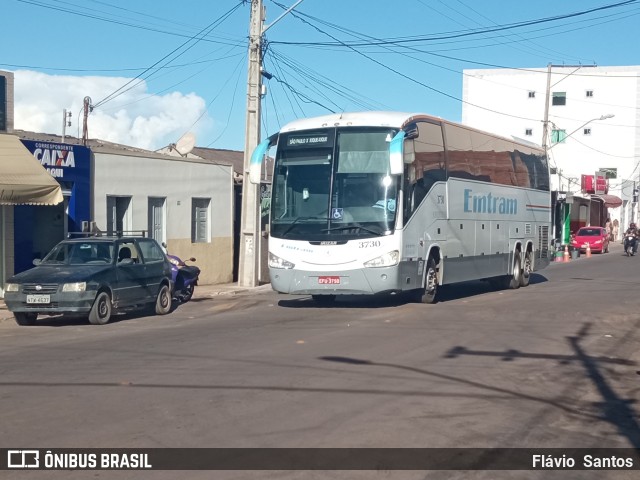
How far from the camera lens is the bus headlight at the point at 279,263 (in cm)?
1712

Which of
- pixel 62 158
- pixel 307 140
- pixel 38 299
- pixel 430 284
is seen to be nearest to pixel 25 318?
pixel 38 299

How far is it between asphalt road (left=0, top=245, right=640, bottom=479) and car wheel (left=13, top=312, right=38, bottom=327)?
1.83 feet

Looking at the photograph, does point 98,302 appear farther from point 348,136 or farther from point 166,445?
point 166,445

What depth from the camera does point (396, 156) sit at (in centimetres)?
1599

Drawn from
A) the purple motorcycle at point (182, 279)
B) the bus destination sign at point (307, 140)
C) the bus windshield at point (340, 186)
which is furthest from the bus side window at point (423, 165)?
the purple motorcycle at point (182, 279)

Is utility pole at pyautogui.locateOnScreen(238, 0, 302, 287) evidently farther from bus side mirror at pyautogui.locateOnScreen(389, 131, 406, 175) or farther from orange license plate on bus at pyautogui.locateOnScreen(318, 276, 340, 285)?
bus side mirror at pyautogui.locateOnScreen(389, 131, 406, 175)

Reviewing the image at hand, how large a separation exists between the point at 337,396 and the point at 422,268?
9280mm

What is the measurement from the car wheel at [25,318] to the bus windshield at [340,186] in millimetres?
5172

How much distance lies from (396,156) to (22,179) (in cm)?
817

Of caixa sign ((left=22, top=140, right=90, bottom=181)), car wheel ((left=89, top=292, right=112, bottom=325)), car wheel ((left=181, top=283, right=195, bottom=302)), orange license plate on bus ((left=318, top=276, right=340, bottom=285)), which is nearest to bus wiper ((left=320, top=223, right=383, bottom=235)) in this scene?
orange license plate on bus ((left=318, top=276, right=340, bottom=285))

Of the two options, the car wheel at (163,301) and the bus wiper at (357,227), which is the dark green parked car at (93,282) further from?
the bus wiper at (357,227)

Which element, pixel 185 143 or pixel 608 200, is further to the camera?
pixel 608 200

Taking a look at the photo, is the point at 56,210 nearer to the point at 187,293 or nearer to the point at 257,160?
the point at 187,293

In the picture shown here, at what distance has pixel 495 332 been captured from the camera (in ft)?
46.3
